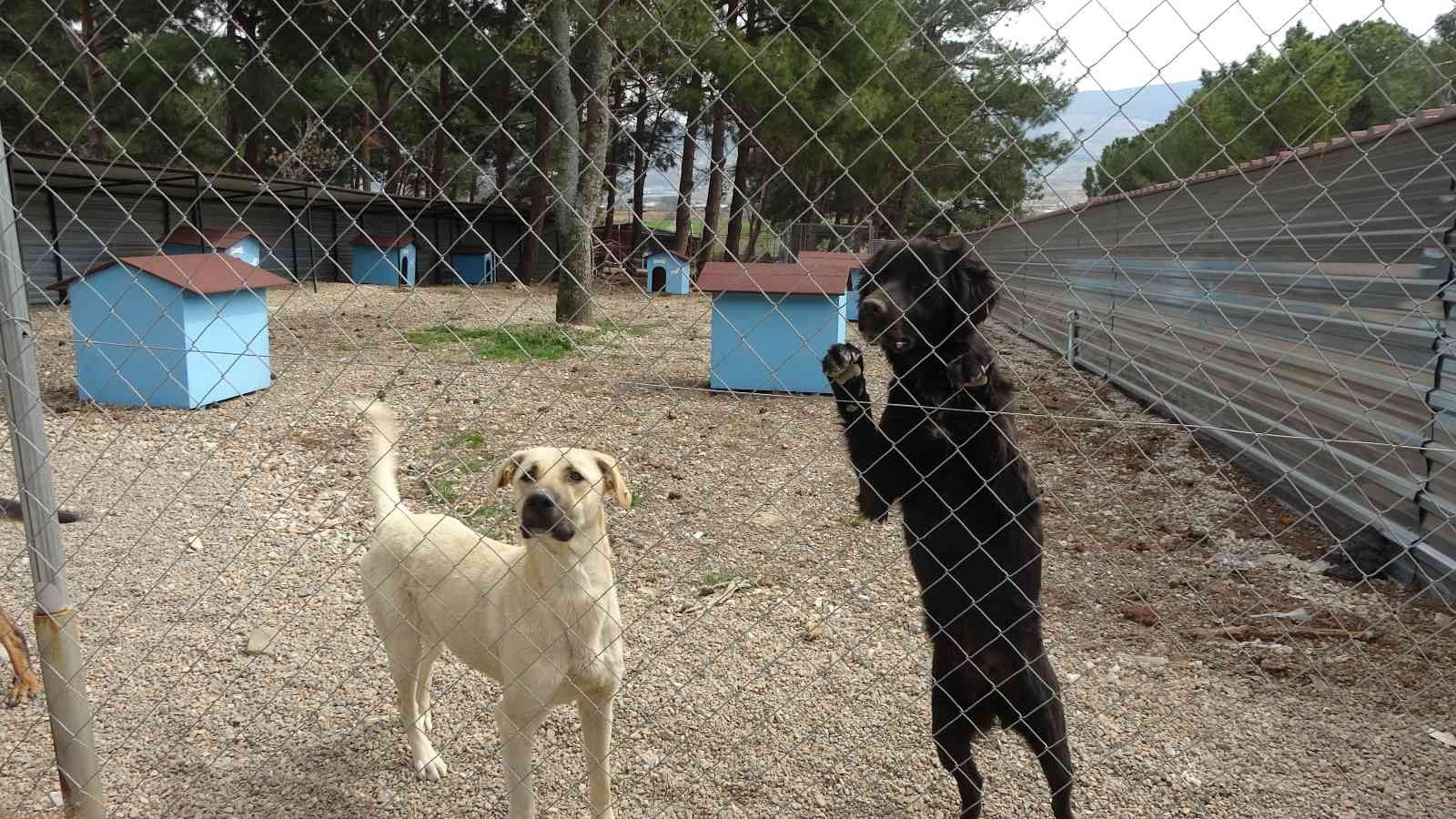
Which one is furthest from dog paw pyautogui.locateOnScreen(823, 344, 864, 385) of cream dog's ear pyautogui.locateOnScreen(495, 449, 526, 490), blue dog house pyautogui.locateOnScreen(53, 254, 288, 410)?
blue dog house pyautogui.locateOnScreen(53, 254, 288, 410)

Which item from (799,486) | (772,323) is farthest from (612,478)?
(772,323)

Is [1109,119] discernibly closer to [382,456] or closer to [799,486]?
[382,456]

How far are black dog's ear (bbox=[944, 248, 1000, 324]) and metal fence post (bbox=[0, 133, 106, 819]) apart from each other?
2.33m

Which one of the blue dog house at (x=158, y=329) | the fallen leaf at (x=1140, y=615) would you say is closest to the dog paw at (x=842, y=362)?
the fallen leaf at (x=1140, y=615)

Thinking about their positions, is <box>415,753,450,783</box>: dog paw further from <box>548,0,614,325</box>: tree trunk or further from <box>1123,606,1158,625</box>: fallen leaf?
<box>548,0,614,325</box>: tree trunk

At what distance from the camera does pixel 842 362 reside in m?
2.34

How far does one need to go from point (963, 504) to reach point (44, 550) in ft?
7.73

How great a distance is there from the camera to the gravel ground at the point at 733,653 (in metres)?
2.75

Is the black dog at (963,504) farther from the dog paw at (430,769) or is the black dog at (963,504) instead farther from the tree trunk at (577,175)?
the tree trunk at (577,175)

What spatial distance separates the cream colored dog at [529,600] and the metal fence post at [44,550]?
75 cm

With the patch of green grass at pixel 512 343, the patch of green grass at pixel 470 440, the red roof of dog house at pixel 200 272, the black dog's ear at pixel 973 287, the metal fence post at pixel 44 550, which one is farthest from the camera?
the patch of green grass at pixel 512 343

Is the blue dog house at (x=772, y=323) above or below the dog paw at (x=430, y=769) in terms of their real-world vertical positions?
above

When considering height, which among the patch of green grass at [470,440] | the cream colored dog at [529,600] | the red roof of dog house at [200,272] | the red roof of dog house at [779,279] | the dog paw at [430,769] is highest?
the red roof of dog house at [200,272]

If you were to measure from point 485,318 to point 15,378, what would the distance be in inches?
456
